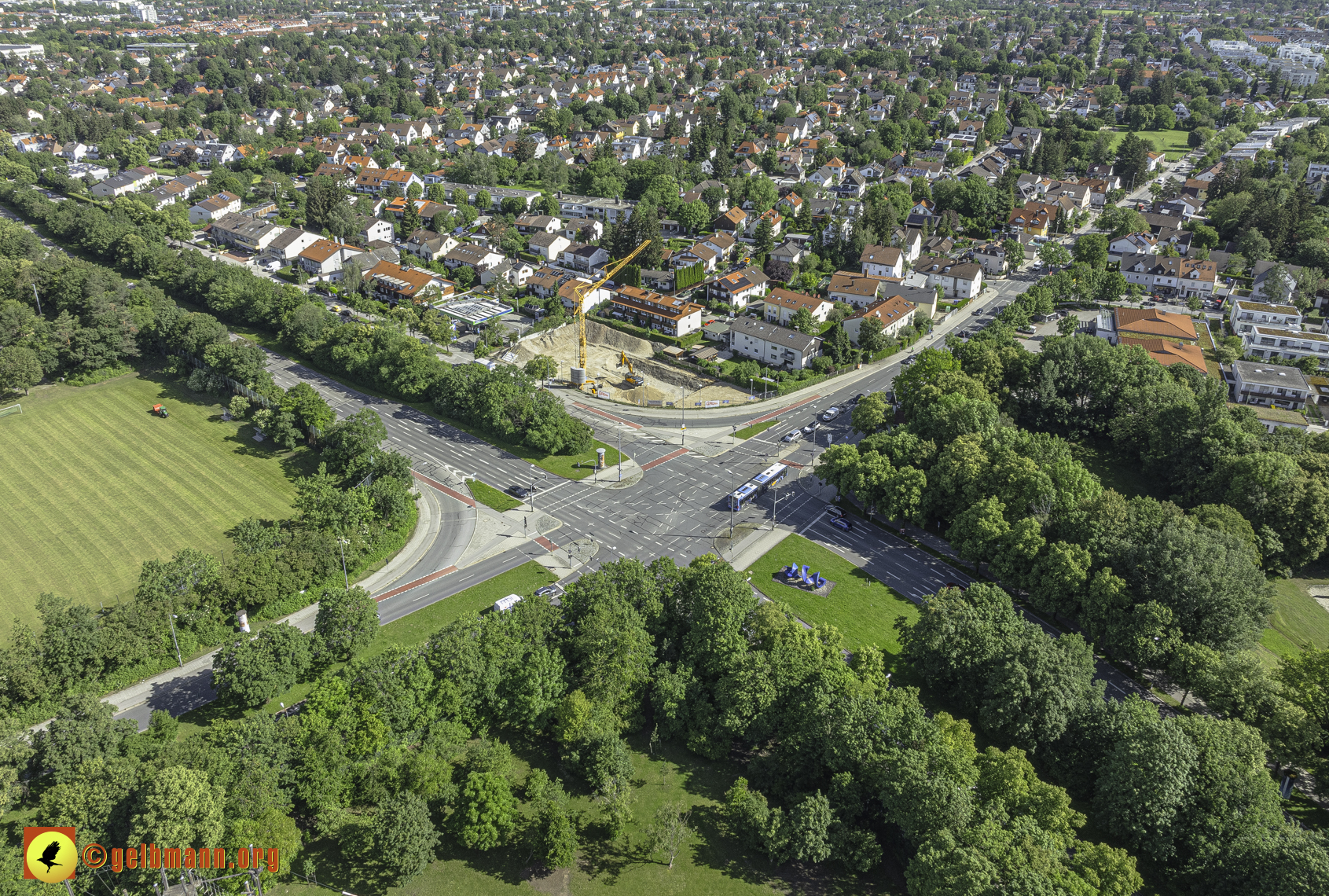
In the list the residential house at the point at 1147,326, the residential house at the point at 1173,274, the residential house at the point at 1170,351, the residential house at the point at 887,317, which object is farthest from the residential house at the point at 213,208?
the residential house at the point at 1173,274

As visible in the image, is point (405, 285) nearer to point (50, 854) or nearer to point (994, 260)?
point (50, 854)

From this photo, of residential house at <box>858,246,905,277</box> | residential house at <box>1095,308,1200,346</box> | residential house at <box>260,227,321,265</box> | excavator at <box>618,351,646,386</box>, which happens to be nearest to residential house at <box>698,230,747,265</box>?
residential house at <box>858,246,905,277</box>

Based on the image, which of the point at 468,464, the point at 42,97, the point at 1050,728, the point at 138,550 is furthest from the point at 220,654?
the point at 42,97

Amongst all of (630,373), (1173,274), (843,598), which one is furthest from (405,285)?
(1173,274)

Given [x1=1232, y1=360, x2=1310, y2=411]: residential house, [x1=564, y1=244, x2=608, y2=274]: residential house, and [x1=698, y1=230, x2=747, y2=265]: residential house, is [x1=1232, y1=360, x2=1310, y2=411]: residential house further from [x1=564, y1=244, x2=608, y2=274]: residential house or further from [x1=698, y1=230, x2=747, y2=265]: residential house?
[x1=564, y1=244, x2=608, y2=274]: residential house

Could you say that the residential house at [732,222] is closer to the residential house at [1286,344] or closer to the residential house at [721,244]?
the residential house at [721,244]

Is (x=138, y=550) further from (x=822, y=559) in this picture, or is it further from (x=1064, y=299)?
(x=1064, y=299)
